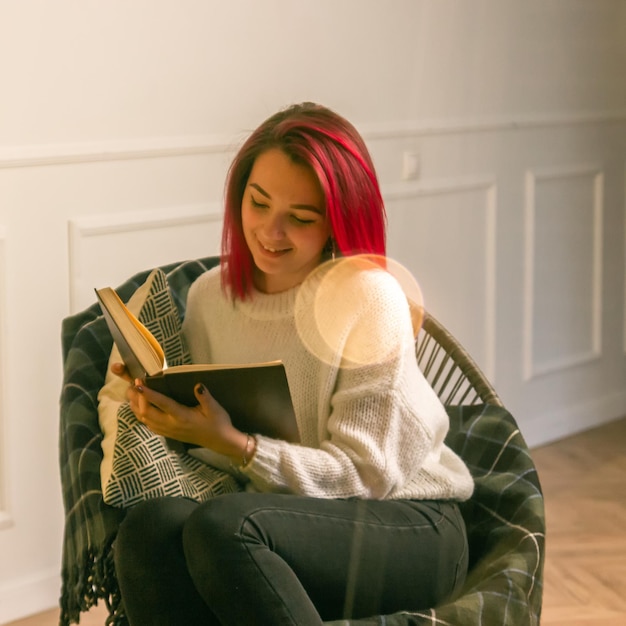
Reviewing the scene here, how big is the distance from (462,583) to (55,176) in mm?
1160

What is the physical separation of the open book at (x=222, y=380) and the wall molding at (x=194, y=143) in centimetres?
72

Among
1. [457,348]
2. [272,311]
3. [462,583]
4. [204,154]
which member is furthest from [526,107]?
[462,583]

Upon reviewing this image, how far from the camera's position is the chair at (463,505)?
1.42 meters

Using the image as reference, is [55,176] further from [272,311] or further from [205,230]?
[272,311]

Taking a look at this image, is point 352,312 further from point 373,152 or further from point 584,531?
point 584,531

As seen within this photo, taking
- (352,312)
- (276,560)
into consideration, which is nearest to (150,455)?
(276,560)

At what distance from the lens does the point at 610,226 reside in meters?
3.45

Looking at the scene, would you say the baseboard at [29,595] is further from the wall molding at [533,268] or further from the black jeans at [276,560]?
the wall molding at [533,268]

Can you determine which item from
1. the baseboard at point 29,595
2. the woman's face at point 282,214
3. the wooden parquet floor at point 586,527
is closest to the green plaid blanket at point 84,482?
the woman's face at point 282,214

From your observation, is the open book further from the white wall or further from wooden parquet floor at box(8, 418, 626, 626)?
wooden parquet floor at box(8, 418, 626, 626)

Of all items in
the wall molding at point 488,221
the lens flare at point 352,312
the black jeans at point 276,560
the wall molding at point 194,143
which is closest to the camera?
the black jeans at point 276,560

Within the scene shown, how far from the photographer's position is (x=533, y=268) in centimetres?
322

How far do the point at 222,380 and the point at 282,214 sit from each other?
304 mm

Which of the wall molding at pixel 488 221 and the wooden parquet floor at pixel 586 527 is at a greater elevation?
the wall molding at pixel 488 221
